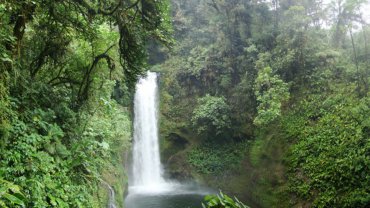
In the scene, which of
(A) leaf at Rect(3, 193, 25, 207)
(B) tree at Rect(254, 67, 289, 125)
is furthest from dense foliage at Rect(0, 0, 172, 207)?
(B) tree at Rect(254, 67, 289, 125)

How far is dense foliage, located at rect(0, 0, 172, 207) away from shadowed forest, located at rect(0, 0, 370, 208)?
0.09 feet

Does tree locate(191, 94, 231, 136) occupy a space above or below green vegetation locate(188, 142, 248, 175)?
above

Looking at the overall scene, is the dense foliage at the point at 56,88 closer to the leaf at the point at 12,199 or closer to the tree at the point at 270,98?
the leaf at the point at 12,199

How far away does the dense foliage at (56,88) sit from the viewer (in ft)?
15.2

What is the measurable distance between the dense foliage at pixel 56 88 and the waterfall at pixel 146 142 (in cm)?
1200

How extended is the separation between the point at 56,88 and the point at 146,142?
14256mm

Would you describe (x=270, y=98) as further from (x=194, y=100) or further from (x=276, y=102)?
(x=194, y=100)

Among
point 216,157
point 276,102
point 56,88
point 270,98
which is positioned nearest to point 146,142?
point 216,157

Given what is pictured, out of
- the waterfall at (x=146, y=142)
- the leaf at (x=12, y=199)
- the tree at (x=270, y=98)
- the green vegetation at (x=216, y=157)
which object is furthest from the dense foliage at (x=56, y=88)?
the waterfall at (x=146, y=142)

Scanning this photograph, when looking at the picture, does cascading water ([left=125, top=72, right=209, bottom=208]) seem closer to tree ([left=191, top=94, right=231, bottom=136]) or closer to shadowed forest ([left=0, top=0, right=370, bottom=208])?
shadowed forest ([left=0, top=0, right=370, bottom=208])

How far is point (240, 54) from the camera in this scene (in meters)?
20.4

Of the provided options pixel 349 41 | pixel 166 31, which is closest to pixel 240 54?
pixel 349 41

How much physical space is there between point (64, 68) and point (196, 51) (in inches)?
649

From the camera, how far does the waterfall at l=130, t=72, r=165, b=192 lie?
67.1 ft
